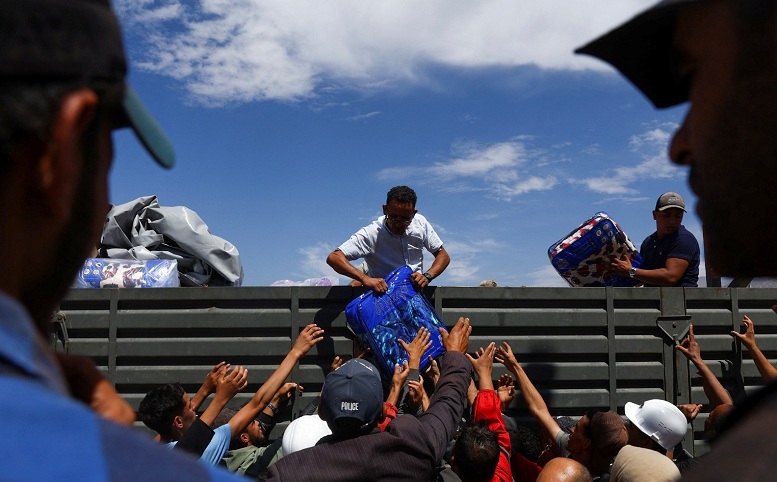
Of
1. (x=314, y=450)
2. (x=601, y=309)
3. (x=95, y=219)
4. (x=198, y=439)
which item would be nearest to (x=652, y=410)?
(x=601, y=309)

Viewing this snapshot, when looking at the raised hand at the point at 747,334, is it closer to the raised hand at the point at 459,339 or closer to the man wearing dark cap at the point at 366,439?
the raised hand at the point at 459,339

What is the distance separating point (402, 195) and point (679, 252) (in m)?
2.33

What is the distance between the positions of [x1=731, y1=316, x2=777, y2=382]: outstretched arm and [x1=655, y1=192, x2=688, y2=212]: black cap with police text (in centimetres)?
107

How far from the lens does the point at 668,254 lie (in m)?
5.65

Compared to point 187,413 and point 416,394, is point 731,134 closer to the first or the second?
point 416,394

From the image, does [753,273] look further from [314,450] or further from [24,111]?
[314,450]

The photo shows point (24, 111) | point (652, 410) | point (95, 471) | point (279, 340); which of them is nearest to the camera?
point (95, 471)

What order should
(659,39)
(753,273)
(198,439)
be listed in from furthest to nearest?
1. (198,439)
2. (659,39)
3. (753,273)

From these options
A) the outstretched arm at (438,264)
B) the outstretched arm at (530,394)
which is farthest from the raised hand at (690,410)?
the outstretched arm at (438,264)

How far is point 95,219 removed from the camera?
87 centimetres

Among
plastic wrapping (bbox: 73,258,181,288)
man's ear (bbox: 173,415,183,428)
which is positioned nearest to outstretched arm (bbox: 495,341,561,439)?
man's ear (bbox: 173,415,183,428)

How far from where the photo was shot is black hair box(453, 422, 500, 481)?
3441 mm

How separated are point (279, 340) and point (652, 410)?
257 cm

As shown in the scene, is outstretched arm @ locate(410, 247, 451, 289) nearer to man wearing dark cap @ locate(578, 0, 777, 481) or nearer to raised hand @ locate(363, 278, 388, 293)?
raised hand @ locate(363, 278, 388, 293)
